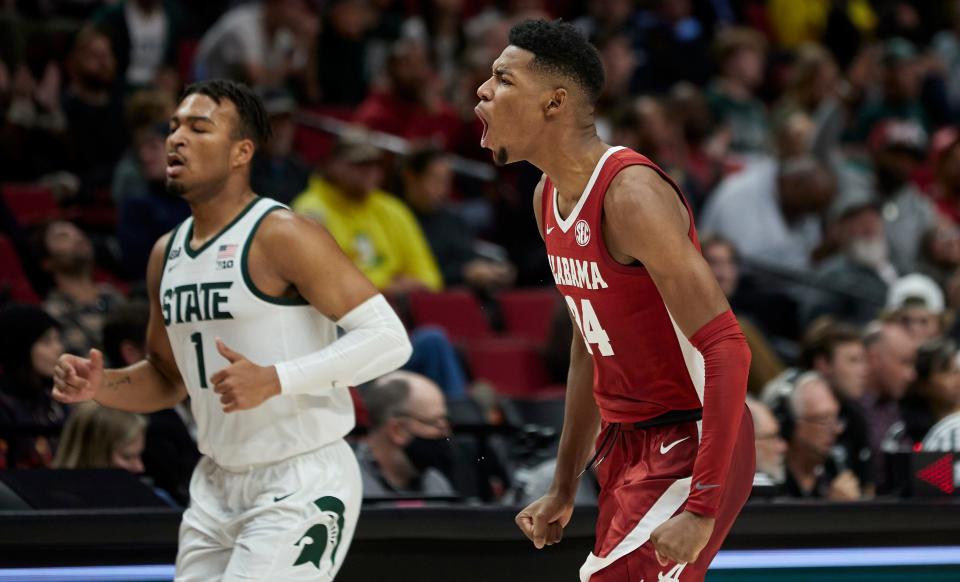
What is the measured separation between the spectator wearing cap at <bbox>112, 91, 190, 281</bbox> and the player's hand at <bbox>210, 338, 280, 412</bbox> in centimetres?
406

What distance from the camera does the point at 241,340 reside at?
3.82 metres

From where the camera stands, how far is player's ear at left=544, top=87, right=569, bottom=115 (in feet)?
11.2

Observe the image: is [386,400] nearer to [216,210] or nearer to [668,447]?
[216,210]

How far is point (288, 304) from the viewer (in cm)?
A: 384

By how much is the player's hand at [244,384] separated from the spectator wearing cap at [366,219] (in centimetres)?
480

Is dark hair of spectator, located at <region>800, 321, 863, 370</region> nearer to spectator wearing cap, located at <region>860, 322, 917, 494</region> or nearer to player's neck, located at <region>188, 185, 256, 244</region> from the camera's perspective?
spectator wearing cap, located at <region>860, 322, 917, 494</region>

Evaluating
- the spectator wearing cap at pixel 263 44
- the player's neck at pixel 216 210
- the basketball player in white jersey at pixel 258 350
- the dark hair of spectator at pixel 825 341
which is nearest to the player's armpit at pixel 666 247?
the basketball player in white jersey at pixel 258 350

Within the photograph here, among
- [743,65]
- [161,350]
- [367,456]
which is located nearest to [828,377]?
[367,456]

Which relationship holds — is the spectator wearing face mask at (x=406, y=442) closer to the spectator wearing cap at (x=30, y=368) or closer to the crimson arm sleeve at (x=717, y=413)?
the spectator wearing cap at (x=30, y=368)

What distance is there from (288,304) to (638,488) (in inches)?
42.3

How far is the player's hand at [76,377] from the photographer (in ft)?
12.8

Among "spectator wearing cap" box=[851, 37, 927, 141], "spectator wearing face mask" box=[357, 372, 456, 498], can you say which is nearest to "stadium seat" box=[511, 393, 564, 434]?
"spectator wearing face mask" box=[357, 372, 456, 498]

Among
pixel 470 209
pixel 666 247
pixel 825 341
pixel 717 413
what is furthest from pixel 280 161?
pixel 717 413

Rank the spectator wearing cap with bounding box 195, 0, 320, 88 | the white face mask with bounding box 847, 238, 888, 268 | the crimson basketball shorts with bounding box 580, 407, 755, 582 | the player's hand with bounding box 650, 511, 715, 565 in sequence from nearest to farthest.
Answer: the player's hand with bounding box 650, 511, 715, 565 → the crimson basketball shorts with bounding box 580, 407, 755, 582 → the white face mask with bounding box 847, 238, 888, 268 → the spectator wearing cap with bounding box 195, 0, 320, 88
